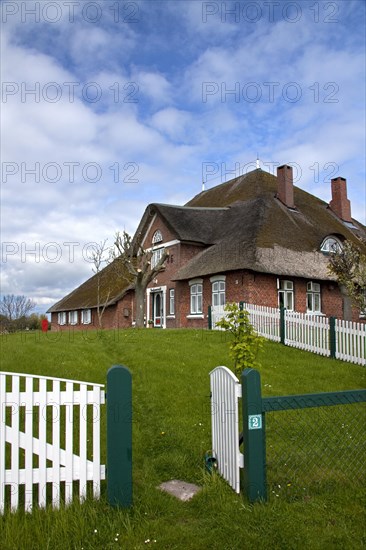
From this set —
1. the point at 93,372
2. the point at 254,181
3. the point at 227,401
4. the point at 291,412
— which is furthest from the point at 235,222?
the point at 227,401

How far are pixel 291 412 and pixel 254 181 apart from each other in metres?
26.9

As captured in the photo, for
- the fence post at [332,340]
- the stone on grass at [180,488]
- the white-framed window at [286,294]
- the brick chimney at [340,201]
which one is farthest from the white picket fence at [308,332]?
the brick chimney at [340,201]

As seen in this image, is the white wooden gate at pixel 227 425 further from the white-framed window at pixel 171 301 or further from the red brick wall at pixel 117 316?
the red brick wall at pixel 117 316

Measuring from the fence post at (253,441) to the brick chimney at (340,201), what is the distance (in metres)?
31.3

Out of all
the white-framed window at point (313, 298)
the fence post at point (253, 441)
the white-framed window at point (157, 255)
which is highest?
the white-framed window at point (157, 255)

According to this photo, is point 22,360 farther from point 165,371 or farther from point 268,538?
point 268,538

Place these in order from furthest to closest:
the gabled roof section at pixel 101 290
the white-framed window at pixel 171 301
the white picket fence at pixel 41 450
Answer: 1. the gabled roof section at pixel 101 290
2. the white-framed window at pixel 171 301
3. the white picket fence at pixel 41 450

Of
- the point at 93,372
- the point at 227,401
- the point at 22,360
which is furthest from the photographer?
the point at 22,360

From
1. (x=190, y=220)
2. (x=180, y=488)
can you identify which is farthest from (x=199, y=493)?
(x=190, y=220)

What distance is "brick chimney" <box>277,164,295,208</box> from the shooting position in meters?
28.5

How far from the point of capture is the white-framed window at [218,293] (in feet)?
74.7

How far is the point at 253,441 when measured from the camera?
14.5 feet

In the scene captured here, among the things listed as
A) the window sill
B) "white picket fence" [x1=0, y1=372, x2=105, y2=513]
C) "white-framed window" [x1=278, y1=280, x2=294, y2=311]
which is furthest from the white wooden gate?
the window sill

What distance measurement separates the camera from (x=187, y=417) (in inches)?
278
